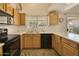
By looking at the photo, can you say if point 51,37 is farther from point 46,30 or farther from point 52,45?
point 46,30

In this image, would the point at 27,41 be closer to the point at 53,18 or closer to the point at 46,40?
the point at 46,40

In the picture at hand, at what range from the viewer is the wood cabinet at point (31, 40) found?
623 centimetres

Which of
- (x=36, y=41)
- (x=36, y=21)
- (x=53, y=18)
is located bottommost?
(x=36, y=41)

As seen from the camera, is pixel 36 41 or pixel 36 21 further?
pixel 36 21

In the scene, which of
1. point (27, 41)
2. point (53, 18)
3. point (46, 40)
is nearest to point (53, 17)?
point (53, 18)

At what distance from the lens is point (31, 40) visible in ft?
20.6

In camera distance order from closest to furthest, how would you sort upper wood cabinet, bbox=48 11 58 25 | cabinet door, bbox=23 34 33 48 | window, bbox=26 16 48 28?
cabinet door, bbox=23 34 33 48
upper wood cabinet, bbox=48 11 58 25
window, bbox=26 16 48 28

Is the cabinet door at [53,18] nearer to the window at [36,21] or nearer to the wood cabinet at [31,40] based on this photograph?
the window at [36,21]

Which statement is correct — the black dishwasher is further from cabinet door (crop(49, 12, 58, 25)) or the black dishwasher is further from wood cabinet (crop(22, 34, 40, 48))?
cabinet door (crop(49, 12, 58, 25))

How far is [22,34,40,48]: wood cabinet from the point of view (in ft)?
20.4

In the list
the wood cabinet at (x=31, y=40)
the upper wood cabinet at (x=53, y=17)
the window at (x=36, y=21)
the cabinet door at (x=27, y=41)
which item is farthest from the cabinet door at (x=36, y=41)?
the upper wood cabinet at (x=53, y=17)

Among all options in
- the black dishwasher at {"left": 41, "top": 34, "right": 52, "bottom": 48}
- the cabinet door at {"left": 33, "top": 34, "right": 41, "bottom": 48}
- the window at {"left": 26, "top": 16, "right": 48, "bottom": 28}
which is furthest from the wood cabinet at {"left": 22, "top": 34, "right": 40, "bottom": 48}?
the window at {"left": 26, "top": 16, "right": 48, "bottom": 28}

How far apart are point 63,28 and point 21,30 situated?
189cm

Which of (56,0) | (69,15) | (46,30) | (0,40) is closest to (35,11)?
(46,30)
